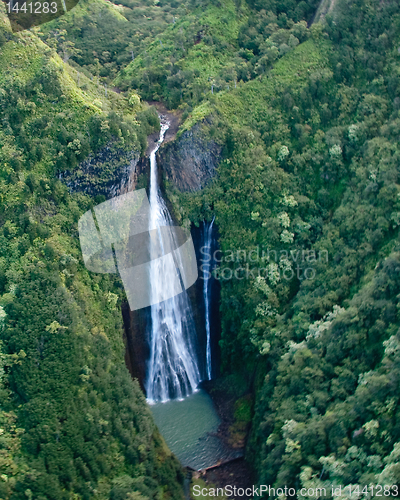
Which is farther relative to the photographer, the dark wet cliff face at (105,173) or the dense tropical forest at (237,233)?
the dark wet cliff face at (105,173)

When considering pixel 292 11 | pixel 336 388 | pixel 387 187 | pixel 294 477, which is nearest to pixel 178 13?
pixel 292 11

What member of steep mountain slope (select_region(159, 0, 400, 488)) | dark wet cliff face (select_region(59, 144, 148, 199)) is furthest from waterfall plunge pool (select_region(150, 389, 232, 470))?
dark wet cliff face (select_region(59, 144, 148, 199))

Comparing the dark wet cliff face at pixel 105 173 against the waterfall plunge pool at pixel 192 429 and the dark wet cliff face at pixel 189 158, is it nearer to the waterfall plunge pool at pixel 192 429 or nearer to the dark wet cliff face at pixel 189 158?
the dark wet cliff face at pixel 189 158

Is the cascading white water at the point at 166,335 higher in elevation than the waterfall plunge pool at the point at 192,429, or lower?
higher

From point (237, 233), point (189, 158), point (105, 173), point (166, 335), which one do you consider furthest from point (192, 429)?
point (189, 158)

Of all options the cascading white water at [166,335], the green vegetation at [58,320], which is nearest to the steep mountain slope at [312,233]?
the cascading white water at [166,335]

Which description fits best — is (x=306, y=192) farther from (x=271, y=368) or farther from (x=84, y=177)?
(x=84, y=177)

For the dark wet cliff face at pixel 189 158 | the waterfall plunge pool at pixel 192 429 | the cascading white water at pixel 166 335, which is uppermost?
the dark wet cliff face at pixel 189 158

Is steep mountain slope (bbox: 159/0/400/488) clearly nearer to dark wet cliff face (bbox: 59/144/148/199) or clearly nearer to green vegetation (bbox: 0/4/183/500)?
dark wet cliff face (bbox: 59/144/148/199)
